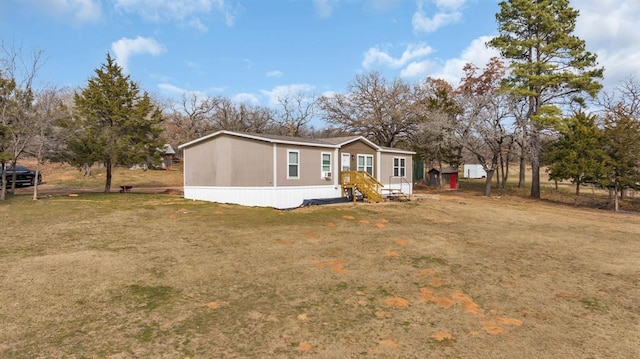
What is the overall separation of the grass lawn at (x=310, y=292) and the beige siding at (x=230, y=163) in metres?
6.20

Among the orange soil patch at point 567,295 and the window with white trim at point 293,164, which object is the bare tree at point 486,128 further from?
the orange soil patch at point 567,295

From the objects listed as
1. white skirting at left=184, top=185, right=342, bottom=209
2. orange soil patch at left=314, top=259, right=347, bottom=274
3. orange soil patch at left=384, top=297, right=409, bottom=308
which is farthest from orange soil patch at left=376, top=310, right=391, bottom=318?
white skirting at left=184, top=185, right=342, bottom=209

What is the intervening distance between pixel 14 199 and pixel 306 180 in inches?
542

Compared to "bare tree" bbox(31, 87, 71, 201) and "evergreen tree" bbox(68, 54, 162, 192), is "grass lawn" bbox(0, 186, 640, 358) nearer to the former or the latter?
"bare tree" bbox(31, 87, 71, 201)

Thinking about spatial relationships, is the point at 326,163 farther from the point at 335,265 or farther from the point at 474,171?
the point at 474,171

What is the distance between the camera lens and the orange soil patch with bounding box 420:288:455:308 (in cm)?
541

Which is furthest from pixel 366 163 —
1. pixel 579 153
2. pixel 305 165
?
pixel 579 153

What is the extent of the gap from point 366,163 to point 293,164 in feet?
20.0

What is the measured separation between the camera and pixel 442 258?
8.06m

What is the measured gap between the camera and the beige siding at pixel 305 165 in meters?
17.4

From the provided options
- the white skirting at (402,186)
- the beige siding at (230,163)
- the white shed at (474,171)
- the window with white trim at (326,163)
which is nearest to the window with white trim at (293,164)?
the beige siding at (230,163)

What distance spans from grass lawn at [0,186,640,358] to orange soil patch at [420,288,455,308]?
4 cm

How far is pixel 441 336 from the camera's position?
4352 millimetres

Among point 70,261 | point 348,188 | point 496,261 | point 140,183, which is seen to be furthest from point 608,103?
point 140,183
